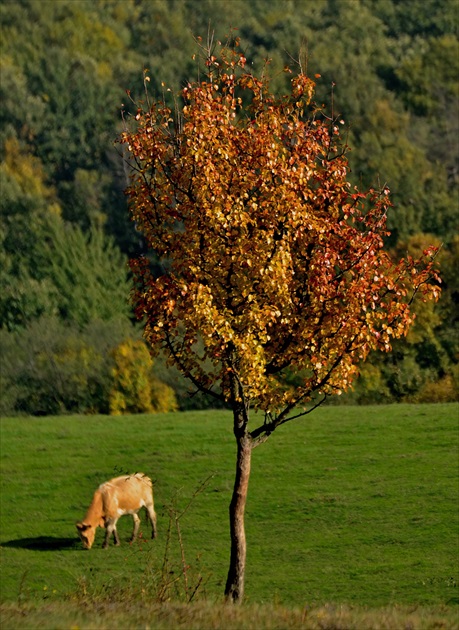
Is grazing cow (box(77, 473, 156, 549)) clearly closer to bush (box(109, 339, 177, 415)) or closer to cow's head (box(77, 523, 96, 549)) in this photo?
cow's head (box(77, 523, 96, 549))

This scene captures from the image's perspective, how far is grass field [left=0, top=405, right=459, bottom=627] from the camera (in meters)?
28.6

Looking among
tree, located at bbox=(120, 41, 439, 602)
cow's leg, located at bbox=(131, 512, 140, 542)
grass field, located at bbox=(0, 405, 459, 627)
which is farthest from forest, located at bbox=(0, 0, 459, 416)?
tree, located at bbox=(120, 41, 439, 602)

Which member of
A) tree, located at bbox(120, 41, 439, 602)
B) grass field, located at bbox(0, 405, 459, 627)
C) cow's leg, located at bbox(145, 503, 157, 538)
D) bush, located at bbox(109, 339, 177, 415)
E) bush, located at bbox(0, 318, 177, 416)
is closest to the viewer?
tree, located at bbox(120, 41, 439, 602)

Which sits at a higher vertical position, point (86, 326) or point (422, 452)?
point (86, 326)

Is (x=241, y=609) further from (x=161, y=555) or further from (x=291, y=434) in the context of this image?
(x=291, y=434)

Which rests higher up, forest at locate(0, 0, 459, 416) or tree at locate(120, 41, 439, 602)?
forest at locate(0, 0, 459, 416)

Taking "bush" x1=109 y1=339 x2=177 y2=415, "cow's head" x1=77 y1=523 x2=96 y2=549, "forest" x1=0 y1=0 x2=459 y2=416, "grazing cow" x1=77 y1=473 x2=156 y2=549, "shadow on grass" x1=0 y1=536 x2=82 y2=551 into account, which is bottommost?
"shadow on grass" x1=0 y1=536 x2=82 y2=551

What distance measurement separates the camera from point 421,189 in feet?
358

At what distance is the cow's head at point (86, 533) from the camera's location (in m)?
31.2

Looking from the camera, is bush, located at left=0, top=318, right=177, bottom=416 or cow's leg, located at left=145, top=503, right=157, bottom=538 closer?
cow's leg, located at left=145, top=503, right=157, bottom=538

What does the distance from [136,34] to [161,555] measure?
157 m

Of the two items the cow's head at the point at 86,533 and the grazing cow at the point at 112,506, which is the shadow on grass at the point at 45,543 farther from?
the grazing cow at the point at 112,506

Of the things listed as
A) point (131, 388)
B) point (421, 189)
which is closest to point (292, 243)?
point (131, 388)

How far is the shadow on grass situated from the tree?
1027 centimetres
